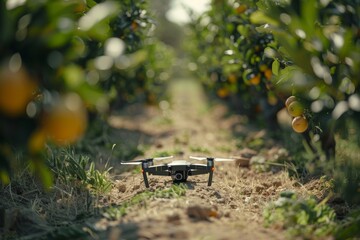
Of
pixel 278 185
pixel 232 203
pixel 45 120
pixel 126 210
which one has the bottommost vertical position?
pixel 278 185

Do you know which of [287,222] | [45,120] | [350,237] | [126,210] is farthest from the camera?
[126,210]

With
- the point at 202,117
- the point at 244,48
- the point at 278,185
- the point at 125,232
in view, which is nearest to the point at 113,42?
the point at 125,232

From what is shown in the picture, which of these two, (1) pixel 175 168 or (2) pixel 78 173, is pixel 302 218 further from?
(2) pixel 78 173

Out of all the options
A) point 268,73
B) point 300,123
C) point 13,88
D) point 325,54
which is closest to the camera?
point 13,88

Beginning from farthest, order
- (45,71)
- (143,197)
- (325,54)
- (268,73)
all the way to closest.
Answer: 1. (268,73)
2. (143,197)
3. (325,54)
4. (45,71)

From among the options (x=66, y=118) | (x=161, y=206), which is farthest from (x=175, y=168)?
(x=66, y=118)

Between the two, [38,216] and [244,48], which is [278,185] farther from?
[38,216]
